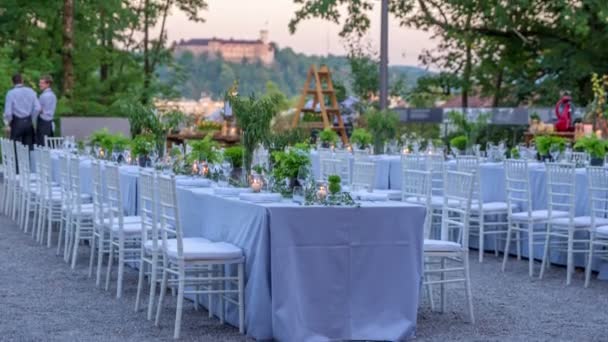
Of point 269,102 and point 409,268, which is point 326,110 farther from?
point 409,268

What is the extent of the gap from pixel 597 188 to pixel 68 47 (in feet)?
63.7

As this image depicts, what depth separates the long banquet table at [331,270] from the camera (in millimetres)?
7359

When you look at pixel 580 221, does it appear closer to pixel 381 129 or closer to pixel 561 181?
pixel 561 181

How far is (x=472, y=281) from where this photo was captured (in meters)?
10.4

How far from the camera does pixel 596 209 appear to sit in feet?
34.4

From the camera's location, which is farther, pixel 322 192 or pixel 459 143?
pixel 459 143

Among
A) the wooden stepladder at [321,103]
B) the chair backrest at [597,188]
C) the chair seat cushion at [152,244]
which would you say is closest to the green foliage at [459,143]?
the chair backrest at [597,188]

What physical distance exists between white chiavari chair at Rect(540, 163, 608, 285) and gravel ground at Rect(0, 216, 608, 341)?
9.7 inches

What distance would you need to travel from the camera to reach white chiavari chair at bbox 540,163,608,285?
10453 mm

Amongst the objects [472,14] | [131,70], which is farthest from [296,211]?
[131,70]

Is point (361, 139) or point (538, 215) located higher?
point (361, 139)

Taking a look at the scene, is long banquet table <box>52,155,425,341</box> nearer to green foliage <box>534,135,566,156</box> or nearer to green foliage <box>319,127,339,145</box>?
green foliage <box>534,135,566,156</box>

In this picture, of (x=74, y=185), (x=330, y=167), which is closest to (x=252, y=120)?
(x=74, y=185)

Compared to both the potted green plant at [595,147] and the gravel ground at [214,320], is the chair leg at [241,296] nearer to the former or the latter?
the gravel ground at [214,320]
